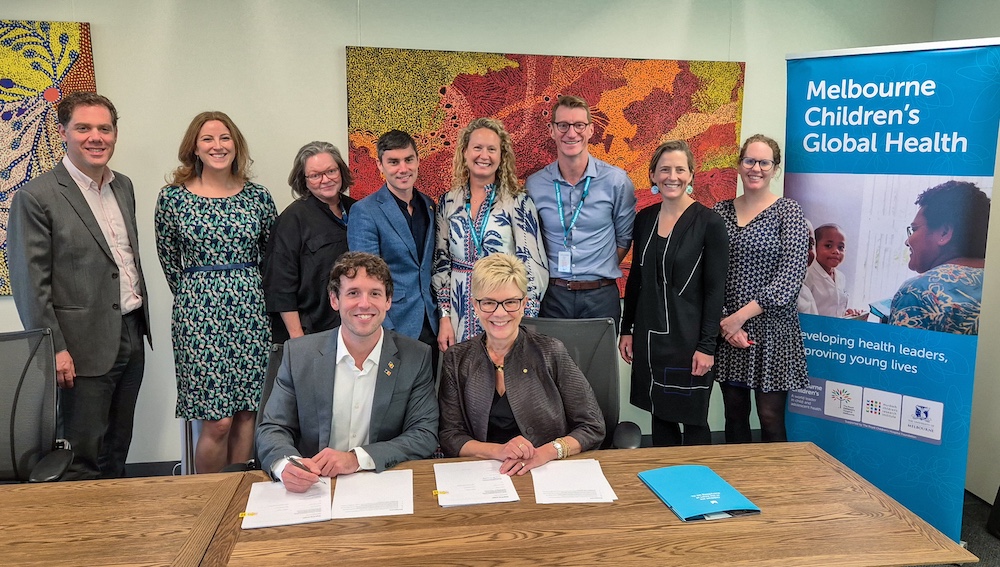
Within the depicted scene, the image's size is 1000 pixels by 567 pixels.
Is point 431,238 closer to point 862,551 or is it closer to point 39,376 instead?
point 39,376

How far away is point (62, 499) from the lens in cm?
160

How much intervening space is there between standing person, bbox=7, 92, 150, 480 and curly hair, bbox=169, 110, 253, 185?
262 mm

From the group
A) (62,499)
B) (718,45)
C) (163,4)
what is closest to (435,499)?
(62,499)

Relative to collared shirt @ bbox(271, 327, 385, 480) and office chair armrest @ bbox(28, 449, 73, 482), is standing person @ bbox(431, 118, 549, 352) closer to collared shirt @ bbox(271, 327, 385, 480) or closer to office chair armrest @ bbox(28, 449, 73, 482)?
collared shirt @ bbox(271, 327, 385, 480)

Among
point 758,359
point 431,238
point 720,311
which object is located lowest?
point 758,359

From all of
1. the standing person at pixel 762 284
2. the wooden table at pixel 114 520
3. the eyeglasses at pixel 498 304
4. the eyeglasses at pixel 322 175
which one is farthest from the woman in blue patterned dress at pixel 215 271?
the standing person at pixel 762 284

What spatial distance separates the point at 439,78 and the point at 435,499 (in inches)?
98.7

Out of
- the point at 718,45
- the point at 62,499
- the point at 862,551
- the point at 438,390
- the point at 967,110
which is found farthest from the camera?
the point at 718,45

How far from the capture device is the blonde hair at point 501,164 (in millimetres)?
2799

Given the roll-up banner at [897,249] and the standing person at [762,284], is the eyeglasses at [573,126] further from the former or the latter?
the roll-up banner at [897,249]

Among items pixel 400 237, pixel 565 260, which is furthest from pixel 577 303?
pixel 400 237

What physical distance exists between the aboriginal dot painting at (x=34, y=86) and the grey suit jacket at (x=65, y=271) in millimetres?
830

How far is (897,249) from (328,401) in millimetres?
2482

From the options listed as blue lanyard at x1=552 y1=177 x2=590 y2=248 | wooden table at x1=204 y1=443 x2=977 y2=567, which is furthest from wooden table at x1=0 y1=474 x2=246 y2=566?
blue lanyard at x1=552 y1=177 x2=590 y2=248
